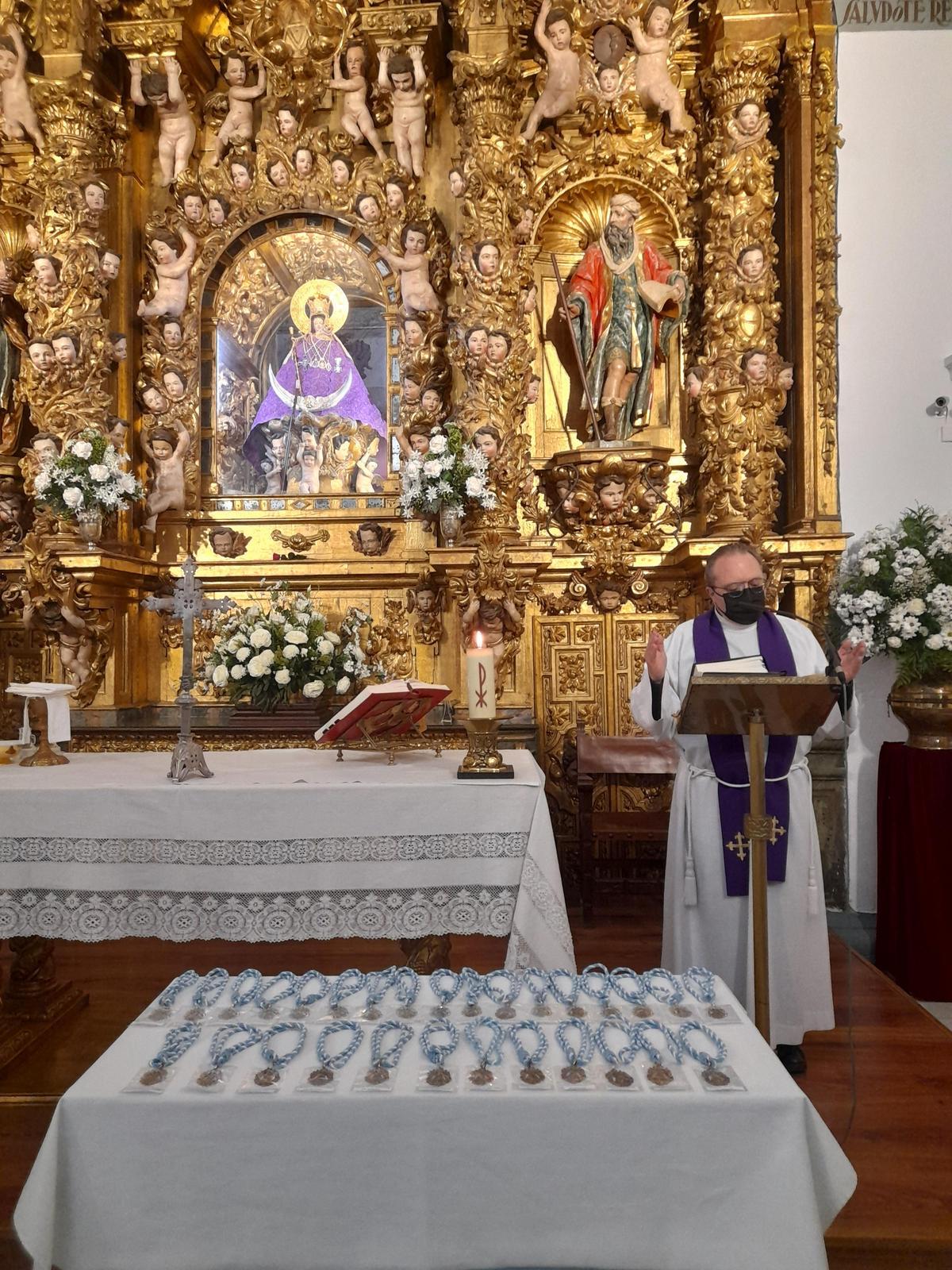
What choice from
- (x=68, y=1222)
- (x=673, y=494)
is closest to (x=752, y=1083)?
(x=68, y=1222)

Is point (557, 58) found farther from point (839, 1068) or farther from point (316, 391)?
point (839, 1068)

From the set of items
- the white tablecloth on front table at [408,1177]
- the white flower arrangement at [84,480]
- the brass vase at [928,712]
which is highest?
the white flower arrangement at [84,480]

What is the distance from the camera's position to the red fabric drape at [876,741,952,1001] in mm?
5129

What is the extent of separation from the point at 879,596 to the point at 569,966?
136 inches

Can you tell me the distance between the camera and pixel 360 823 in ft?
10.3

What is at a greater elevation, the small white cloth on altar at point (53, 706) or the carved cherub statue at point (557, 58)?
the carved cherub statue at point (557, 58)

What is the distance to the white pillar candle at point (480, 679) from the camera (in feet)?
10.5

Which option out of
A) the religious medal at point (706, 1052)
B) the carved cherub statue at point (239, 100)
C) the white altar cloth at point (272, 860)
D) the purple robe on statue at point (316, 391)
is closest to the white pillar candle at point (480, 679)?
the white altar cloth at point (272, 860)

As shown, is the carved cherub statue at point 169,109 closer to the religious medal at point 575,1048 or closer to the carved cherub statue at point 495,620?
the carved cherub statue at point 495,620

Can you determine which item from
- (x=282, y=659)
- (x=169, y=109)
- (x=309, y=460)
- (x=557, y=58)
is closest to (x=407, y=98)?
(x=557, y=58)

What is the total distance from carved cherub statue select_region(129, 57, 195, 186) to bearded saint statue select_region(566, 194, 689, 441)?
10.3 ft

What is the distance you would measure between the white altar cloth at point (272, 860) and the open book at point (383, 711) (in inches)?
18.6

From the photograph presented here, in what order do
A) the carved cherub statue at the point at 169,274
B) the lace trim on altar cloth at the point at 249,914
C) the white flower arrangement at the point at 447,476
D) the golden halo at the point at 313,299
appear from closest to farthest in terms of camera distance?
the lace trim on altar cloth at the point at 249,914, the white flower arrangement at the point at 447,476, the carved cherub statue at the point at 169,274, the golden halo at the point at 313,299

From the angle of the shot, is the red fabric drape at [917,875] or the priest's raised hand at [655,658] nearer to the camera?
the priest's raised hand at [655,658]
